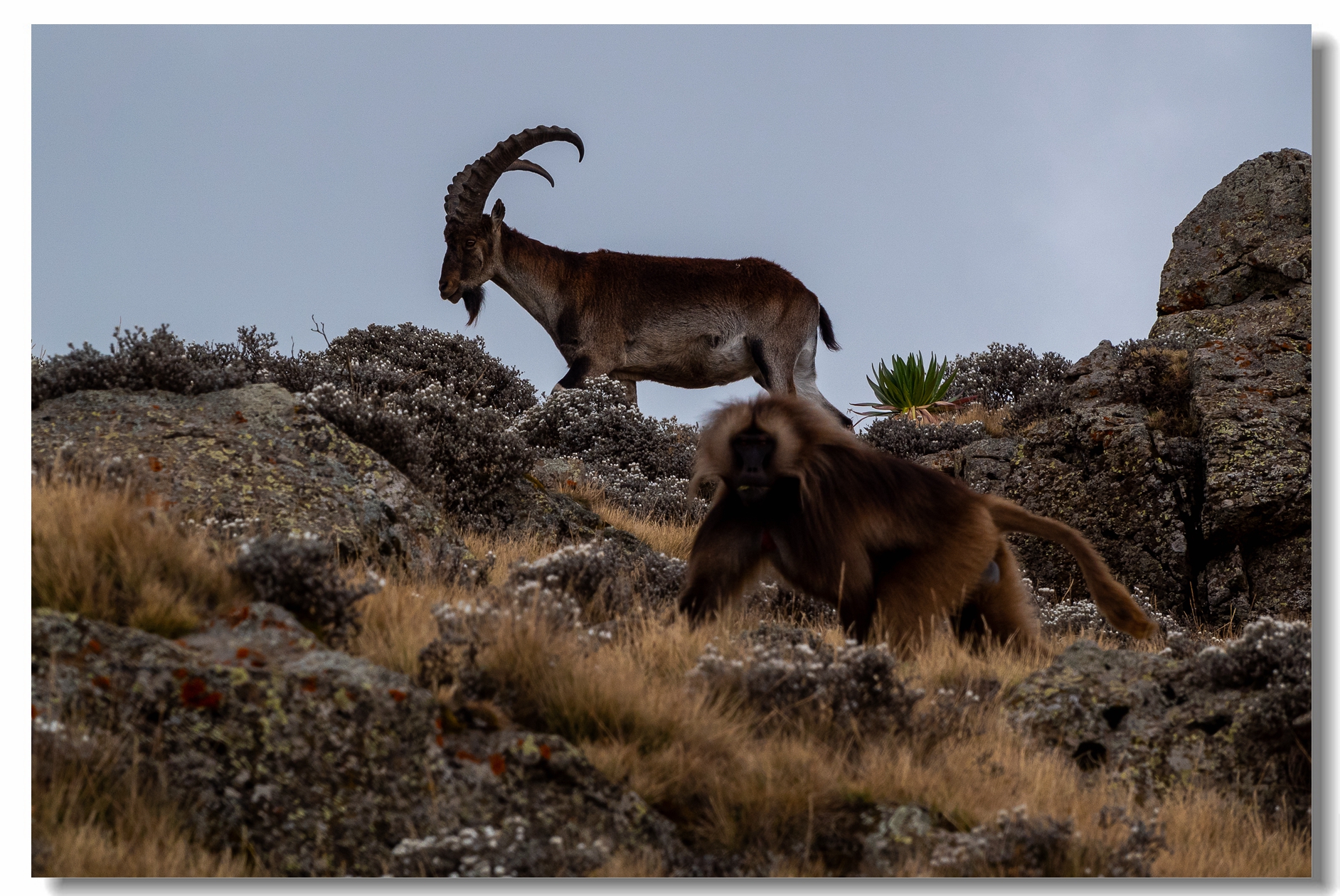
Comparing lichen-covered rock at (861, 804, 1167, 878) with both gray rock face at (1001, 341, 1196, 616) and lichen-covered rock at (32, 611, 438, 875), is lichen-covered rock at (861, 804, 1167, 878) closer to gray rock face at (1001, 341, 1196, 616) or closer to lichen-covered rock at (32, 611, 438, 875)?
lichen-covered rock at (32, 611, 438, 875)

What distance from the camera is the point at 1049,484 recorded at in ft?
30.5

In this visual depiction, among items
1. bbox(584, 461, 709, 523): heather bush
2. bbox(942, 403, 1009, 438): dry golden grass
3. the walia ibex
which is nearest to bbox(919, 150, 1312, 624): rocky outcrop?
bbox(942, 403, 1009, 438): dry golden grass

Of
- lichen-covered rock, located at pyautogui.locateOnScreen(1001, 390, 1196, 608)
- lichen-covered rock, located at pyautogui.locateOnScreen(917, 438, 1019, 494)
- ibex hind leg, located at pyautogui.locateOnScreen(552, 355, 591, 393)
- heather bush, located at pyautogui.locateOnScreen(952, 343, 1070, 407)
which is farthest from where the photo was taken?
heather bush, located at pyautogui.locateOnScreen(952, 343, 1070, 407)

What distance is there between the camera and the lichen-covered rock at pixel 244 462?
5.61 metres

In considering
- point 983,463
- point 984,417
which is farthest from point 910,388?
point 983,463

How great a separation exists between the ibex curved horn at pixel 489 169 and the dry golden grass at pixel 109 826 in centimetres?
951

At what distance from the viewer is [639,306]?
42.5ft

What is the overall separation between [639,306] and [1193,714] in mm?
9201

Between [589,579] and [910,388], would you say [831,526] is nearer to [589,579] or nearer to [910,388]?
[589,579]

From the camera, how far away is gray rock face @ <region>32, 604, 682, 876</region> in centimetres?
304

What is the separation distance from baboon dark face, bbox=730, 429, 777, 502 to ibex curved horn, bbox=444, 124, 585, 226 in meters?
7.38

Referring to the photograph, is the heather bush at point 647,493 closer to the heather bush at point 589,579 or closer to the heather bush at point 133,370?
the heather bush at point 589,579
